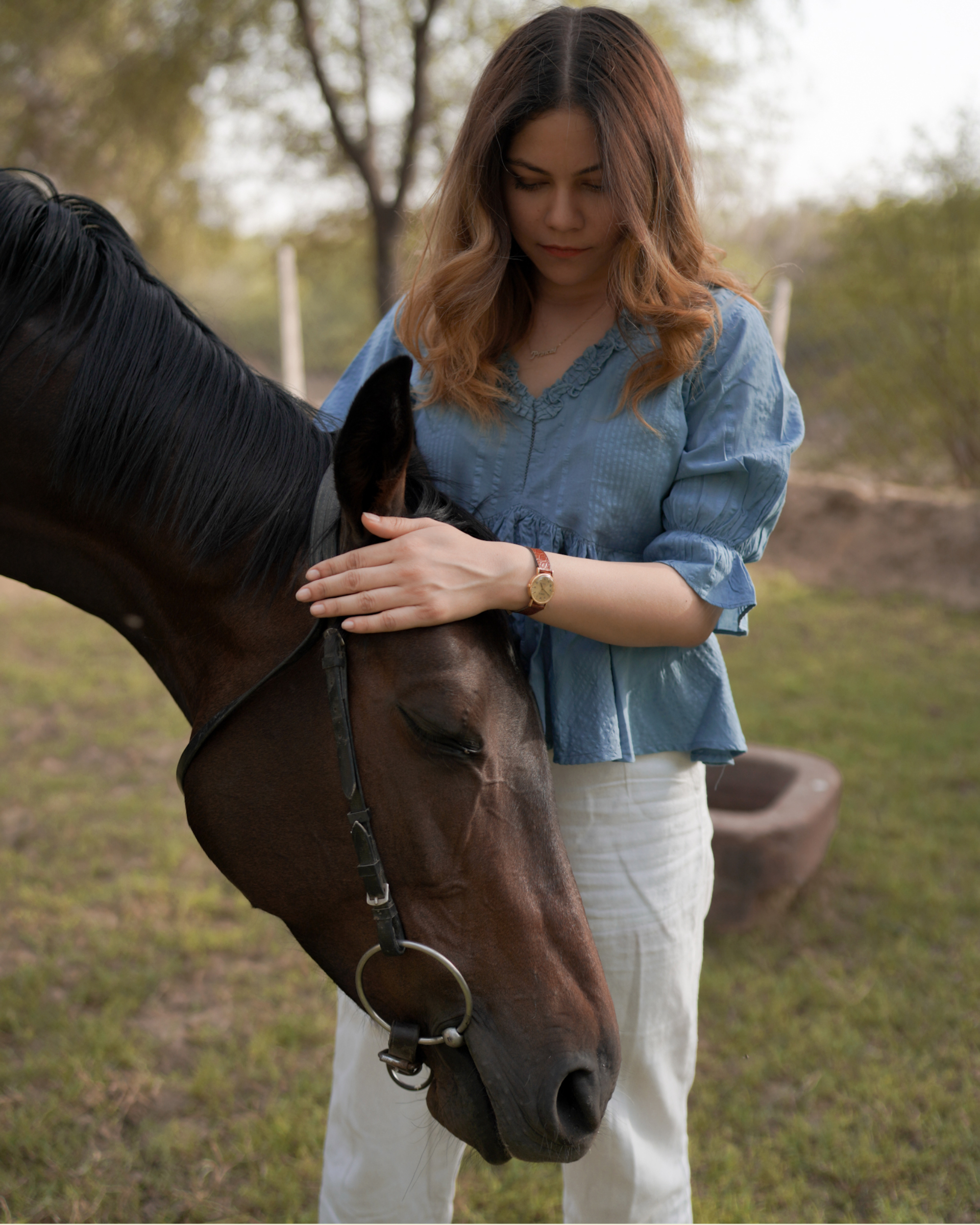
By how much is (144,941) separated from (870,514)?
6.40m

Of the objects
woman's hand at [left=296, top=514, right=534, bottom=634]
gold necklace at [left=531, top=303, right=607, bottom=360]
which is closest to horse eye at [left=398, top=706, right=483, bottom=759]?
woman's hand at [left=296, top=514, right=534, bottom=634]

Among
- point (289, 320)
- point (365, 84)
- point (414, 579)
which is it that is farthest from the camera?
point (365, 84)

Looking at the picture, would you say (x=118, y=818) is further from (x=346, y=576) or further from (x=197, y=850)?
(x=346, y=576)

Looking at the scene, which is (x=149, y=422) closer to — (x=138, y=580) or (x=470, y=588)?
(x=138, y=580)

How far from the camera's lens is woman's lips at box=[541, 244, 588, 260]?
4.48 ft

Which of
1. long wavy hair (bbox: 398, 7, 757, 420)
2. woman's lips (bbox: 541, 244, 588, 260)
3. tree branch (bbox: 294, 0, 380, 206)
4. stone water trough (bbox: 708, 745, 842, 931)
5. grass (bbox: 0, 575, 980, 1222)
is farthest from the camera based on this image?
tree branch (bbox: 294, 0, 380, 206)

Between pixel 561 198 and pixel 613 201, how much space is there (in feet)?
0.28

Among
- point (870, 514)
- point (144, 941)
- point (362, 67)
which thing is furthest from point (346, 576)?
point (362, 67)

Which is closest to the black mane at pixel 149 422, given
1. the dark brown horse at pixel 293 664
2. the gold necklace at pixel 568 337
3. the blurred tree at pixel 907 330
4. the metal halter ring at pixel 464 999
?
the dark brown horse at pixel 293 664

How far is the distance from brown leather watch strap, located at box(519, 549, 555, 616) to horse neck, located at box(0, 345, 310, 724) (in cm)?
28

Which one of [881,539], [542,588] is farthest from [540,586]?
[881,539]

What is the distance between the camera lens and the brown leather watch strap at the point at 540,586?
45.4 inches

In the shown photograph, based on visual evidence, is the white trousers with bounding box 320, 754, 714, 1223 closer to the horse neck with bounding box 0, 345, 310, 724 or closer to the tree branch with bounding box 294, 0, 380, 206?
the horse neck with bounding box 0, 345, 310, 724

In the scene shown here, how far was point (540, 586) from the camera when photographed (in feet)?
3.80
